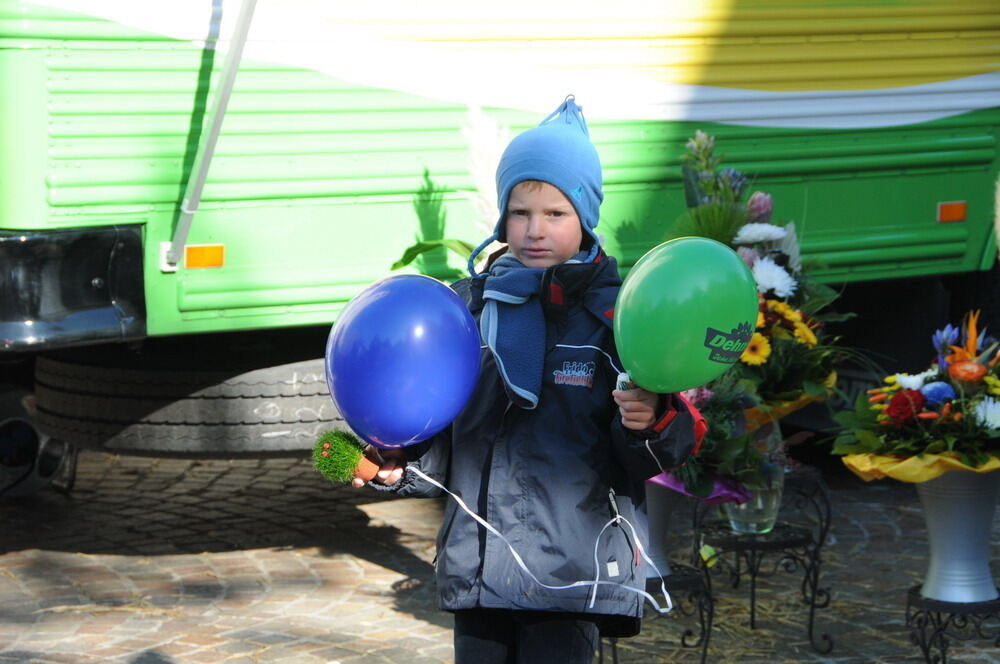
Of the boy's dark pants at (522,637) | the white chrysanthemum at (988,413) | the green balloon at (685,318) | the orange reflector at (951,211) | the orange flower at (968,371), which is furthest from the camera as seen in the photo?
the orange reflector at (951,211)

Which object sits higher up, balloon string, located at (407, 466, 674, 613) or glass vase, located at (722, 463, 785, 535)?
balloon string, located at (407, 466, 674, 613)

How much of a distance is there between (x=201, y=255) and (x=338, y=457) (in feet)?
7.21

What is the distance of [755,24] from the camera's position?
5262 millimetres

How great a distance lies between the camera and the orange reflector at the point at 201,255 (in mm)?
4551

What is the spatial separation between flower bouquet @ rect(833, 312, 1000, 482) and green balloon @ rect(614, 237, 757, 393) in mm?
1554

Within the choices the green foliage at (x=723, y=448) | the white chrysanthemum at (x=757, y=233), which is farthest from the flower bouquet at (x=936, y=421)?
the white chrysanthemum at (x=757, y=233)

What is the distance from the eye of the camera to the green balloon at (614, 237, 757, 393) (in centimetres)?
234

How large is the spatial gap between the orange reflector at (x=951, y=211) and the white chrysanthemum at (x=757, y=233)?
5.18 feet

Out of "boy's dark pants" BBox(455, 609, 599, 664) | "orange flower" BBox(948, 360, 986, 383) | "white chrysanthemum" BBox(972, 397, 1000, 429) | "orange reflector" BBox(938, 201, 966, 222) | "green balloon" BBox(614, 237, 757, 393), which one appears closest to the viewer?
"green balloon" BBox(614, 237, 757, 393)

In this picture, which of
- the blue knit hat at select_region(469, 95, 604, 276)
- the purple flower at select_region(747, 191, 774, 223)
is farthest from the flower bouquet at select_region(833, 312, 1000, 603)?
the blue knit hat at select_region(469, 95, 604, 276)

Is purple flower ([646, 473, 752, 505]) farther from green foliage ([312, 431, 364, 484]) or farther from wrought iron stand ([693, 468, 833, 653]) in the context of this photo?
green foliage ([312, 431, 364, 484])

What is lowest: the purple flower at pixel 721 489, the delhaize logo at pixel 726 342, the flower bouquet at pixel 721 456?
the purple flower at pixel 721 489

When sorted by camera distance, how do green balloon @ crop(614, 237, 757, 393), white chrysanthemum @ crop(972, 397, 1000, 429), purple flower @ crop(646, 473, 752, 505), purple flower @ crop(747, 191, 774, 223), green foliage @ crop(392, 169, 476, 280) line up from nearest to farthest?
green balloon @ crop(614, 237, 757, 393) < white chrysanthemum @ crop(972, 397, 1000, 429) < purple flower @ crop(646, 473, 752, 505) < purple flower @ crop(747, 191, 774, 223) < green foliage @ crop(392, 169, 476, 280)

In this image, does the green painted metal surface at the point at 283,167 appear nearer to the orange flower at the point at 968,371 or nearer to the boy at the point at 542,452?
the orange flower at the point at 968,371
